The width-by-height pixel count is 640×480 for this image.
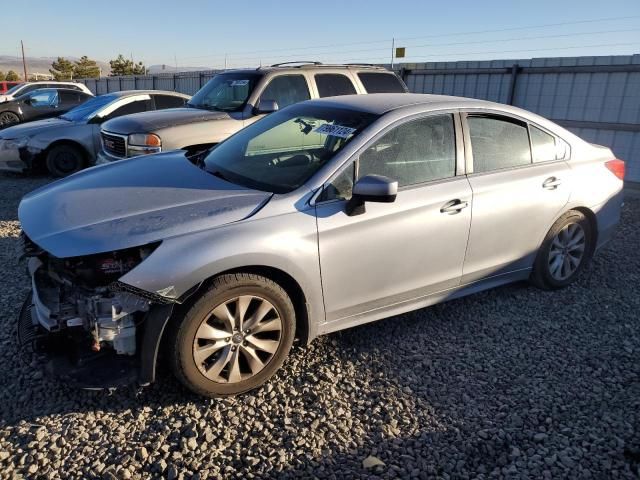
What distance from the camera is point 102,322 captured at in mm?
2646

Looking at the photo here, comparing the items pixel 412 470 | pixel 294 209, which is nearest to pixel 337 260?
pixel 294 209

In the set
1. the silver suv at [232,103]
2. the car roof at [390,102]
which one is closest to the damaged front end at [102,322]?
the car roof at [390,102]

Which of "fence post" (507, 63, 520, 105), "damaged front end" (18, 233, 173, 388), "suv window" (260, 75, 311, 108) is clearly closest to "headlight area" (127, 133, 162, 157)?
"suv window" (260, 75, 311, 108)

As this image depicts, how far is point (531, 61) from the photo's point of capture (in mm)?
9859

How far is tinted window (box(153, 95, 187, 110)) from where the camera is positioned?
9789 mm

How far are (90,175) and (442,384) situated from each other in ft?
9.33

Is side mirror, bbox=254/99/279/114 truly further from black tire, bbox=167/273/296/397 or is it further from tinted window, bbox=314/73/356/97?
black tire, bbox=167/273/296/397

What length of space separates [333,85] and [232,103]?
1.48m

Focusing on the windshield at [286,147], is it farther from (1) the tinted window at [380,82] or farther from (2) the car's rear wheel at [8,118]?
(2) the car's rear wheel at [8,118]

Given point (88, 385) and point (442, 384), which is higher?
point (88, 385)

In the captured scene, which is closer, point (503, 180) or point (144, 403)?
point (144, 403)

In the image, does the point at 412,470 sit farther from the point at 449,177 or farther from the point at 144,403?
the point at 449,177

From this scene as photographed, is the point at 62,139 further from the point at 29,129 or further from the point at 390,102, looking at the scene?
the point at 390,102

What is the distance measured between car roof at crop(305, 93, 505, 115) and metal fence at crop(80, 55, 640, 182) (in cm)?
590
